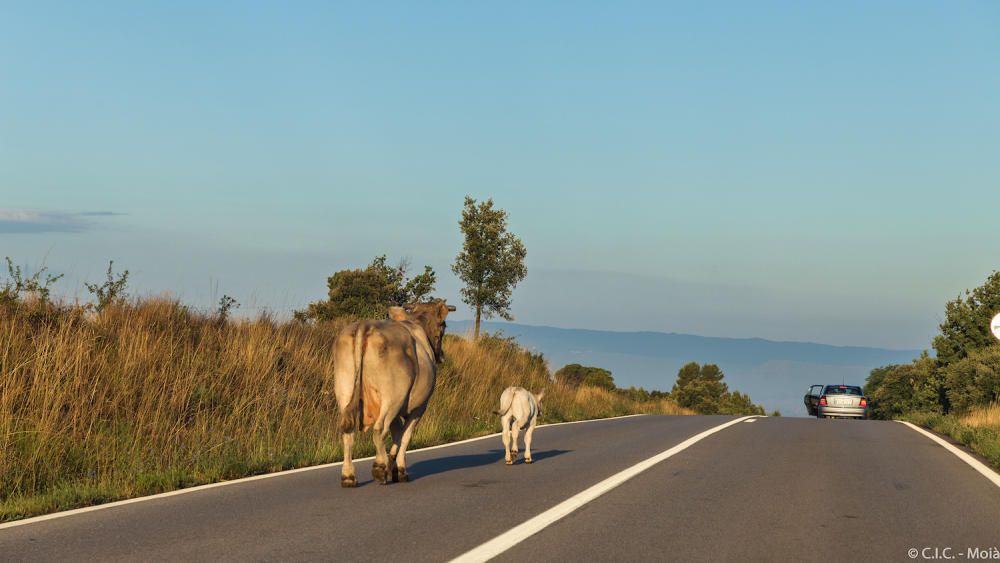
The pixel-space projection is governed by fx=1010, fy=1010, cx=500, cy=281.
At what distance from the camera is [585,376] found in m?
45.9

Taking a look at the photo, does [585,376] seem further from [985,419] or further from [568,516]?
[568,516]

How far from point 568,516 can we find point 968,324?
181ft

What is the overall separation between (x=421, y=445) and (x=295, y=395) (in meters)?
2.17

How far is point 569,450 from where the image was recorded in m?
15.2

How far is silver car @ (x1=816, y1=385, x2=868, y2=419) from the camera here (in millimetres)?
37938

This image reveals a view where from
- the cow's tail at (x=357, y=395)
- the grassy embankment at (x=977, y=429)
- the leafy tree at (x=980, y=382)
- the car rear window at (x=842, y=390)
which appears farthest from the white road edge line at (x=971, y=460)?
the car rear window at (x=842, y=390)

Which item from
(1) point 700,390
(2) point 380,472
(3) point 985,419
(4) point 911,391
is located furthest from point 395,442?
(1) point 700,390

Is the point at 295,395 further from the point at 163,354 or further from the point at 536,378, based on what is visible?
the point at 536,378

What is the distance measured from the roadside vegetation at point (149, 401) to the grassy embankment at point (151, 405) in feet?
0.07

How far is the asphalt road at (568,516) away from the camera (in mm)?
7129

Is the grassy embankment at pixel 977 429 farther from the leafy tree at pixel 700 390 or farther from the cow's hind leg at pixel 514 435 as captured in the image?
the leafy tree at pixel 700 390

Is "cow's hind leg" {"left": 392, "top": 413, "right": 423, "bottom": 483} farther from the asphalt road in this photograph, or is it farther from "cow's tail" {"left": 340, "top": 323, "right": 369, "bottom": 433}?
"cow's tail" {"left": 340, "top": 323, "right": 369, "bottom": 433}

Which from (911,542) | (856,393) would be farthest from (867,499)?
(856,393)

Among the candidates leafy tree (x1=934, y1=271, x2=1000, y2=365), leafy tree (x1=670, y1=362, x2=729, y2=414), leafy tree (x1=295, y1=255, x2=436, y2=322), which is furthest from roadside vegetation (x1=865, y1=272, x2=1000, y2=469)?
leafy tree (x1=670, y1=362, x2=729, y2=414)
